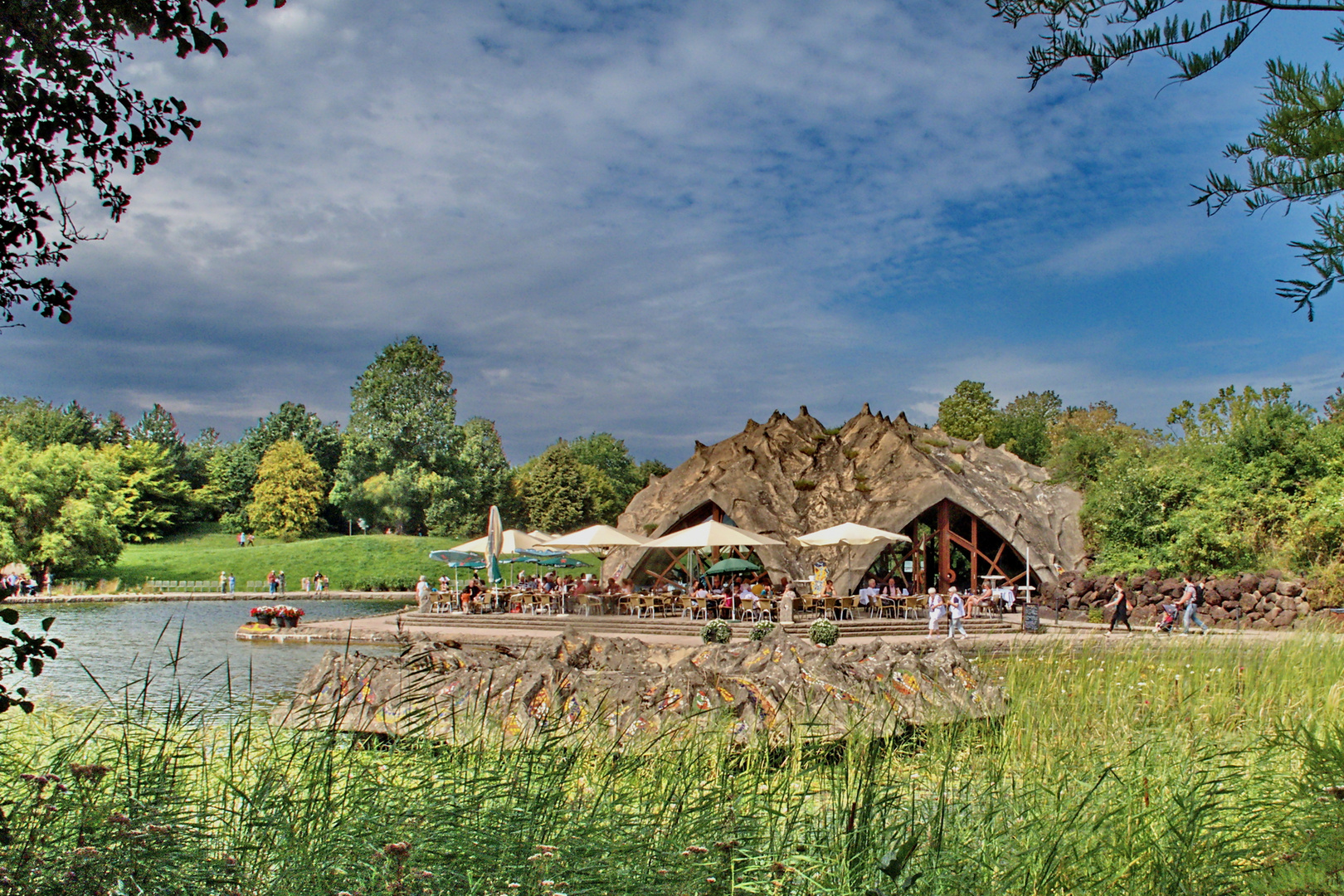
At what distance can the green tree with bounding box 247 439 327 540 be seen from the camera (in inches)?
2594

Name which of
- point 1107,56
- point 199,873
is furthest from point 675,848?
point 1107,56

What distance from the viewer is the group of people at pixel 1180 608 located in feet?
64.6

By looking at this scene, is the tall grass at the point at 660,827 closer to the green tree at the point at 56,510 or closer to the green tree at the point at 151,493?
the green tree at the point at 56,510

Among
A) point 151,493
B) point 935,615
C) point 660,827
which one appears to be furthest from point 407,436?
point 660,827

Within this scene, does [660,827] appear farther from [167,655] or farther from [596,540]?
[596,540]

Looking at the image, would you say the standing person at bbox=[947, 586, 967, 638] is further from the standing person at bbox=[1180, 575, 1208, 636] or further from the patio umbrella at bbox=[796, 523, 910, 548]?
the standing person at bbox=[1180, 575, 1208, 636]

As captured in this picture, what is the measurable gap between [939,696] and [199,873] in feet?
17.6

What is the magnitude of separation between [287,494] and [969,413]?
45.2 m

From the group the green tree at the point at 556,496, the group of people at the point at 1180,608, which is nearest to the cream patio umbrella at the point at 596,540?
the group of people at the point at 1180,608

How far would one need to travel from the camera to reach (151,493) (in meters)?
67.1

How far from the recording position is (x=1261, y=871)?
10.7ft

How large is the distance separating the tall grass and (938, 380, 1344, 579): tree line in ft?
61.8

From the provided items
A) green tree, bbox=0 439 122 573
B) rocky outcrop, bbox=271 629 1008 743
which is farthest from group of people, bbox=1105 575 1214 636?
green tree, bbox=0 439 122 573

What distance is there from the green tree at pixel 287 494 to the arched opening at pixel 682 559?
42.7 meters
